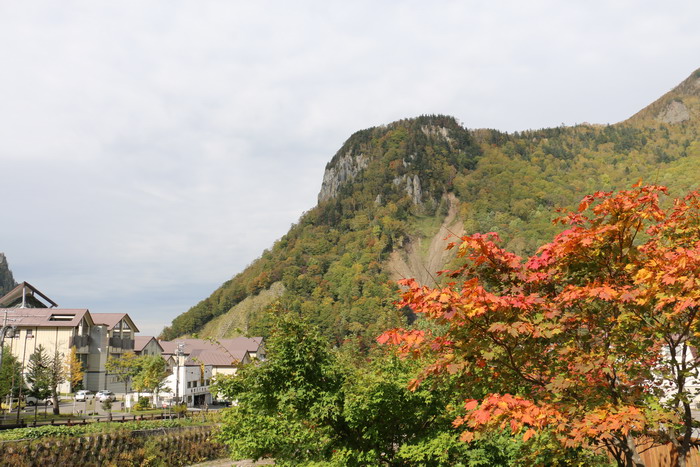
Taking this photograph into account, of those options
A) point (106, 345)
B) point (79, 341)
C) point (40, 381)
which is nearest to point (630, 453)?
point (40, 381)

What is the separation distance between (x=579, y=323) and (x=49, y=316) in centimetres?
6850

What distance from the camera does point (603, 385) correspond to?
6.21 m

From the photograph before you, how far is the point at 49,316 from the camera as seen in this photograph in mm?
60688

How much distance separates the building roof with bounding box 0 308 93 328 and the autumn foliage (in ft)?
213

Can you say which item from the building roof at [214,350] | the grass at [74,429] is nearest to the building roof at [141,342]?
the building roof at [214,350]

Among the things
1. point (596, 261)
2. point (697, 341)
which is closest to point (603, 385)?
point (697, 341)

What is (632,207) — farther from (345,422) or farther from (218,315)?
(218,315)

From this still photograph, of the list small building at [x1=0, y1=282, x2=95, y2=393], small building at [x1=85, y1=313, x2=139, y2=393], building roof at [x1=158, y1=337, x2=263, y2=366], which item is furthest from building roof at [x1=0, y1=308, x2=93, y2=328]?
building roof at [x1=158, y1=337, x2=263, y2=366]

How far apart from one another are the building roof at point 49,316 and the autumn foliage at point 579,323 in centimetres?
6491

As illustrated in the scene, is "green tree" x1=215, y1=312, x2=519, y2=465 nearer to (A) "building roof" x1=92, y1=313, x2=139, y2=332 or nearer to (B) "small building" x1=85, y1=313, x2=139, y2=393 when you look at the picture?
(B) "small building" x1=85, y1=313, x2=139, y2=393

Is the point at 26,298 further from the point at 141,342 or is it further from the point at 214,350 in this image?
the point at 214,350

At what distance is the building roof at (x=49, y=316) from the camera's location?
5928cm

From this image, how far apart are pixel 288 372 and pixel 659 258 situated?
24.4 ft

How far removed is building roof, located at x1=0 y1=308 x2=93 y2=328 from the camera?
2334 inches
